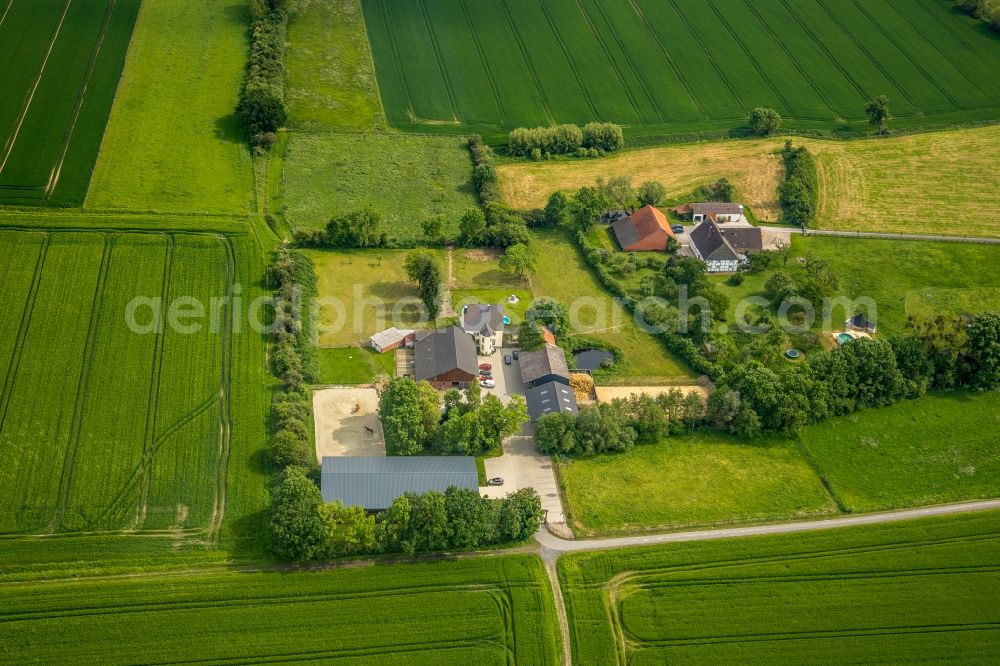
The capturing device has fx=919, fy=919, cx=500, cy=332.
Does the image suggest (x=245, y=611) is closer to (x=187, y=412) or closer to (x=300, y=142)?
(x=187, y=412)

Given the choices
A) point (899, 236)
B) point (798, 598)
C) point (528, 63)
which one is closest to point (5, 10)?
point (528, 63)

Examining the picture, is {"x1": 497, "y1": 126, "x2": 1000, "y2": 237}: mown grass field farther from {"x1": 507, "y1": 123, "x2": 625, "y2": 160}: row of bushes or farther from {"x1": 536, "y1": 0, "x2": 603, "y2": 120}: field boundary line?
{"x1": 536, "y1": 0, "x2": 603, "y2": 120}: field boundary line

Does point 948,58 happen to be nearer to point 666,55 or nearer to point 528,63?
point 666,55

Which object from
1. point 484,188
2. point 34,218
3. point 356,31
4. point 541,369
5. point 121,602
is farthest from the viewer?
point 356,31

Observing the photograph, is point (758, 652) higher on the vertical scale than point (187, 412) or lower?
lower

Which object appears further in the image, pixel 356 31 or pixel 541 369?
pixel 356 31

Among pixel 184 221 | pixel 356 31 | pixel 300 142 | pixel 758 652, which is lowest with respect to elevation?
pixel 758 652

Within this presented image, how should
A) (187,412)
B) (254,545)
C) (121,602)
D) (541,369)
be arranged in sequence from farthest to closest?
(541,369)
(187,412)
(254,545)
(121,602)

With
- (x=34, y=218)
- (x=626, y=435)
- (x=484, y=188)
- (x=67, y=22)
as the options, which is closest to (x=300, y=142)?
(x=484, y=188)
